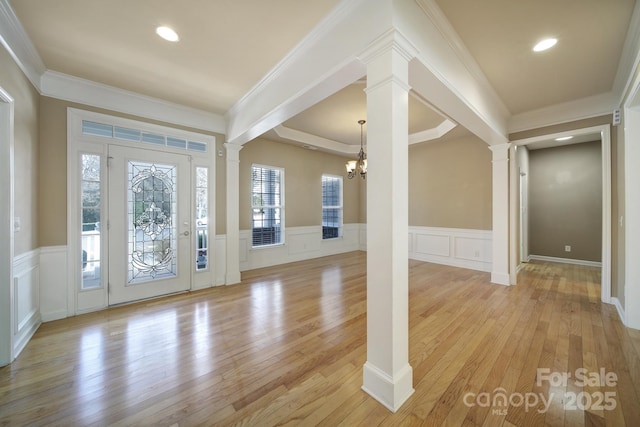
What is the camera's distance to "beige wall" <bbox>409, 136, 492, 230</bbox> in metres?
5.01

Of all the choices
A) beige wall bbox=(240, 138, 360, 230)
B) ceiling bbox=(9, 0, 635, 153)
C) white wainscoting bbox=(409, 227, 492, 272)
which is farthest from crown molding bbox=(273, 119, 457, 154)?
white wainscoting bbox=(409, 227, 492, 272)

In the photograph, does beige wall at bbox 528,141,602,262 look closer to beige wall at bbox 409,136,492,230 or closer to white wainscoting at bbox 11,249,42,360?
beige wall at bbox 409,136,492,230

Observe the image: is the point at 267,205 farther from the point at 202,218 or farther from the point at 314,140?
the point at 314,140

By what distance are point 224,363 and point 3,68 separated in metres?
3.07

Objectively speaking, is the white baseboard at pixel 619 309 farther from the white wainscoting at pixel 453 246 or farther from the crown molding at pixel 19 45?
the crown molding at pixel 19 45

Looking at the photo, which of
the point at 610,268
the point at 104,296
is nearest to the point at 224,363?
the point at 104,296

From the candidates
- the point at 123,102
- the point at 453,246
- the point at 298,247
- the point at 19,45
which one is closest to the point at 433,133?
the point at 453,246

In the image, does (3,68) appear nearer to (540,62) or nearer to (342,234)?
(540,62)

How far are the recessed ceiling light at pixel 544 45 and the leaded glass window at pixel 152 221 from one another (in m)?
4.61

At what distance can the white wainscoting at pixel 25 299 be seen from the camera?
2211mm

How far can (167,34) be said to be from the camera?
88.6 inches

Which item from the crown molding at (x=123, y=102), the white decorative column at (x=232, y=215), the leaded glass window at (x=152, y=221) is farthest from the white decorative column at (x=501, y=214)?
the leaded glass window at (x=152, y=221)

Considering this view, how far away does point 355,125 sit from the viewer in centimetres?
480

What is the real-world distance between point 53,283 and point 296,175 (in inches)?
171
